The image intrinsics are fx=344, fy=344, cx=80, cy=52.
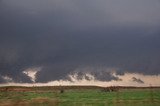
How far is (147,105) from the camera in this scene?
4294 cm

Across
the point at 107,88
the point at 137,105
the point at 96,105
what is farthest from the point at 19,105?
the point at 107,88

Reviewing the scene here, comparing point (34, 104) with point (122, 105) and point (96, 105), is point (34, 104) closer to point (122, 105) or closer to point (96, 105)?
point (96, 105)

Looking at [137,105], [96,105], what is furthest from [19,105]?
[137,105]

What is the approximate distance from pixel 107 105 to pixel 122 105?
226 inches

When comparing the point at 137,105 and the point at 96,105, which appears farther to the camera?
the point at 96,105

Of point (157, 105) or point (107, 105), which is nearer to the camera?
point (157, 105)

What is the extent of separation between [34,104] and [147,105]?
48.8ft

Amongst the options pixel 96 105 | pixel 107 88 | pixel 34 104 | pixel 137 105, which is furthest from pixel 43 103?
pixel 107 88

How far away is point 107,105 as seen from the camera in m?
47.1

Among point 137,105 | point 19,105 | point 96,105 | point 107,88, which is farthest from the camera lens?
point 107,88

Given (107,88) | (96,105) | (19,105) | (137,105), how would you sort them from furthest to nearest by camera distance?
1. (107,88)
2. (96,105)
3. (137,105)
4. (19,105)

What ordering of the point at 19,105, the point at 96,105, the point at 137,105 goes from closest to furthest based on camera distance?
the point at 19,105
the point at 137,105
the point at 96,105

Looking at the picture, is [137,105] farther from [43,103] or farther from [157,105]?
[43,103]

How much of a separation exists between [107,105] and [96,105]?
4.94ft
